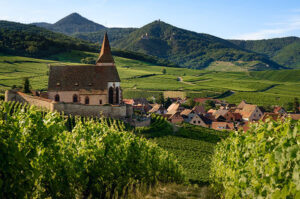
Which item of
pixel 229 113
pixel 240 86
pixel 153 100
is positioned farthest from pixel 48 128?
pixel 240 86

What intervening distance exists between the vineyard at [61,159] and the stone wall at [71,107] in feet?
92.6

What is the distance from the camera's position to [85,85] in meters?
54.4

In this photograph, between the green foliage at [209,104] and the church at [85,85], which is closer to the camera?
the church at [85,85]

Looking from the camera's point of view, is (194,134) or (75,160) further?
(194,134)

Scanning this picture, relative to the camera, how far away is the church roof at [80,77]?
2119 inches

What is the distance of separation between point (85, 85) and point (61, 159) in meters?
42.9

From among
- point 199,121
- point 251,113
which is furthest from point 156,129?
point 251,113

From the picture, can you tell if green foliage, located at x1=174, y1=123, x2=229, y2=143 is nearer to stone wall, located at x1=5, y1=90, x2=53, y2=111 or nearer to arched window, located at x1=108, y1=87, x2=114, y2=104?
arched window, located at x1=108, y1=87, x2=114, y2=104

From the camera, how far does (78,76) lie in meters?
55.2

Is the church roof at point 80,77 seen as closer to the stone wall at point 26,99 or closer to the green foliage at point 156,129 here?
the stone wall at point 26,99

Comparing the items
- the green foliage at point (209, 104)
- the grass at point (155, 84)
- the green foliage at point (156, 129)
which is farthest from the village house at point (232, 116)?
the green foliage at point (156, 129)

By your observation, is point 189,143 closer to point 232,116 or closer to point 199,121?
point 199,121

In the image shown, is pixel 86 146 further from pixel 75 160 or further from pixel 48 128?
pixel 48 128

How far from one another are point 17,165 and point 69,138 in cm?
741
